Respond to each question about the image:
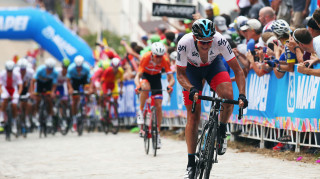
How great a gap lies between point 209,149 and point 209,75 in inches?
48.3

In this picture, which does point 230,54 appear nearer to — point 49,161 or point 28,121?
point 49,161

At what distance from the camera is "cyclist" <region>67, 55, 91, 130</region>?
61.7 ft

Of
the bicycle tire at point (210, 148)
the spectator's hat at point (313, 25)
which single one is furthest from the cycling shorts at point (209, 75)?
the spectator's hat at point (313, 25)

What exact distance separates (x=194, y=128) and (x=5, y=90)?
1167cm

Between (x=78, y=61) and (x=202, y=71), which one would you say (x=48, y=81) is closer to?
(x=78, y=61)

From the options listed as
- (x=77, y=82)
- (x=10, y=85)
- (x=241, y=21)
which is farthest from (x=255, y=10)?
(x=10, y=85)

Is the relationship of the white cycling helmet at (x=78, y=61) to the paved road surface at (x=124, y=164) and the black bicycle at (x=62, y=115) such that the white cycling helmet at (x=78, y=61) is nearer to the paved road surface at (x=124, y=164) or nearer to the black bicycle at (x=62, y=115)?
the black bicycle at (x=62, y=115)

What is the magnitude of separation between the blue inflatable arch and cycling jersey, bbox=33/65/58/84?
5.61 meters

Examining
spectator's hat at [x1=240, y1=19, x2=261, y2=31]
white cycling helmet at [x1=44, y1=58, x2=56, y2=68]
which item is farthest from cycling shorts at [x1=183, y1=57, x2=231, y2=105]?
white cycling helmet at [x1=44, y1=58, x2=56, y2=68]

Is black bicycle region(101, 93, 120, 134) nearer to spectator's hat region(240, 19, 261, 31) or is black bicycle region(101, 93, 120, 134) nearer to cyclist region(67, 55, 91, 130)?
cyclist region(67, 55, 91, 130)

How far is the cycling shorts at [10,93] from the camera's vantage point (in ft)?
59.7

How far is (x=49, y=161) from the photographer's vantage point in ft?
36.9

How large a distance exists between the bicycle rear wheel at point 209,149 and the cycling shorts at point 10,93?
1204 cm

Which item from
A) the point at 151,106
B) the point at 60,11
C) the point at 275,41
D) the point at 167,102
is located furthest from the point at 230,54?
the point at 60,11
